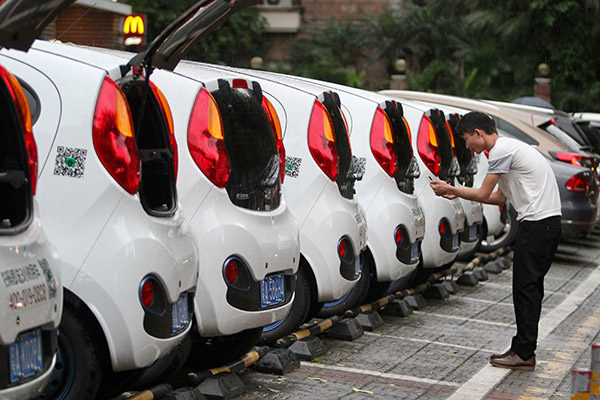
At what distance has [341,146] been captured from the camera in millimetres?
7859

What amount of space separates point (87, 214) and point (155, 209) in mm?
529

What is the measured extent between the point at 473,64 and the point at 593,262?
1041 inches

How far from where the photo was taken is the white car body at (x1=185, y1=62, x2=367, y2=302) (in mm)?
7449

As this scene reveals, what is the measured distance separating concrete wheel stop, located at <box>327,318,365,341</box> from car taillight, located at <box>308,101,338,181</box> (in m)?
1.20

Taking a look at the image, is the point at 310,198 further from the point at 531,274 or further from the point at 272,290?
the point at 531,274

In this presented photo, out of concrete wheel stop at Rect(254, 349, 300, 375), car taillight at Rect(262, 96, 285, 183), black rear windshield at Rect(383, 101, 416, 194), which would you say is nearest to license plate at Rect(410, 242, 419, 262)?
black rear windshield at Rect(383, 101, 416, 194)

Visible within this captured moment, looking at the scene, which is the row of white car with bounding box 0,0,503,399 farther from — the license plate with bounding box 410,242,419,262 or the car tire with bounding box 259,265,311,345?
the license plate with bounding box 410,242,419,262

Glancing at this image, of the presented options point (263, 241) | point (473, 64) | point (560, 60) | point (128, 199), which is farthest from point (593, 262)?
point (473, 64)

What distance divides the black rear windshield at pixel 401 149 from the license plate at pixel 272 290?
2.80 metres

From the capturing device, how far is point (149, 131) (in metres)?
5.55

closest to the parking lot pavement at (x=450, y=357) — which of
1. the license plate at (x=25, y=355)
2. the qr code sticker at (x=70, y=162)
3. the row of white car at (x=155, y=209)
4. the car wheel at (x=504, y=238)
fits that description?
the row of white car at (x=155, y=209)

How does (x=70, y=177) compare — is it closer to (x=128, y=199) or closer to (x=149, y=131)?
(x=128, y=199)

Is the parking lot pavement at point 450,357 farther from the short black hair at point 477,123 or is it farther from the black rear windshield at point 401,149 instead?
the short black hair at point 477,123

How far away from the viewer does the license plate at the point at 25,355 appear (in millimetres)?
3965
